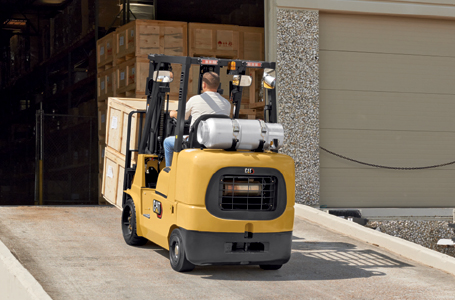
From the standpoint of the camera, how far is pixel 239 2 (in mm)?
14578

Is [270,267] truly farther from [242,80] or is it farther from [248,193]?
[242,80]

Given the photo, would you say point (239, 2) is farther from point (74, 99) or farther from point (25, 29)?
point (25, 29)

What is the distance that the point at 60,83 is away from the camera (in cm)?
1997

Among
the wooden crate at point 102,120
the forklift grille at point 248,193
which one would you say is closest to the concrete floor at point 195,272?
the forklift grille at point 248,193

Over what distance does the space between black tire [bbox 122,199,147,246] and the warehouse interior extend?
5794 mm

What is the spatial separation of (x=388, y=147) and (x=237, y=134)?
23.8ft

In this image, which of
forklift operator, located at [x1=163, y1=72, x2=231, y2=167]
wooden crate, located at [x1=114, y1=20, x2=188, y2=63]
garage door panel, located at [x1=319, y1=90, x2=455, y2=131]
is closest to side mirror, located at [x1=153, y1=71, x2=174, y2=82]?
forklift operator, located at [x1=163, y1=72, x2=231, y2=167]

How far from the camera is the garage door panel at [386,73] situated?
1192 cm

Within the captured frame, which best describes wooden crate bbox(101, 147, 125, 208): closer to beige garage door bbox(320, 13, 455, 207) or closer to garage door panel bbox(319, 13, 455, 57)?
beige garage door bbox(320, 13, 455, 207)

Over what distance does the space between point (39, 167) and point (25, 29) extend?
458 inches

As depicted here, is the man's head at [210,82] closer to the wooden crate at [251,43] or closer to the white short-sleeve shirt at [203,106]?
the white short-sleeve shirt at [203,106]

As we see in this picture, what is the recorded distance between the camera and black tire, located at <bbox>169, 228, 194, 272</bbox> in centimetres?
579

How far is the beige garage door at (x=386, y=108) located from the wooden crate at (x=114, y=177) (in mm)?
4942

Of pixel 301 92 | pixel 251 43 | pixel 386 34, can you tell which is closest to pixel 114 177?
pixel 301 92
